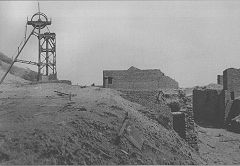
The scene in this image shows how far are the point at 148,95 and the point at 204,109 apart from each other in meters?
12.7

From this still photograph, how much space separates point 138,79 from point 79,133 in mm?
9189

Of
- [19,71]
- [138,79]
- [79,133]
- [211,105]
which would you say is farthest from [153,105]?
[19,71]

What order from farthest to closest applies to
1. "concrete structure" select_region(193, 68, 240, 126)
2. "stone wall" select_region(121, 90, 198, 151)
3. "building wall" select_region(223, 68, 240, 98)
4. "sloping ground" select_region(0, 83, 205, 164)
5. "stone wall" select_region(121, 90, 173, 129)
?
"building wall" select_region(223, 68, 240, 98), "concrete structure" select_region(193, 68, 240, 126), "stone wall" select_region(121, 90, 198, 151), "stone wall" select_region(121, 90, 173, 129), "sloping ground" select_region(0, 83, 205, 164)

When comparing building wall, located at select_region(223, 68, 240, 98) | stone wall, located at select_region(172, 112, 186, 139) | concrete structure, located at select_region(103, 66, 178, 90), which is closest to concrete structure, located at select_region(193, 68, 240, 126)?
building wall, located at select_region(223, 68, 240, 98)

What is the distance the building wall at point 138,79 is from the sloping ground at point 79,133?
4701 millimetres

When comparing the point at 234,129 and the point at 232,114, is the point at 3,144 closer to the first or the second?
the point at 234,129

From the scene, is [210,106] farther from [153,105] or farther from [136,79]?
[153,105]

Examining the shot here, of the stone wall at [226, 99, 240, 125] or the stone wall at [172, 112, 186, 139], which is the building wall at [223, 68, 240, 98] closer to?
the stone wall at [226, 99, 240, 125]

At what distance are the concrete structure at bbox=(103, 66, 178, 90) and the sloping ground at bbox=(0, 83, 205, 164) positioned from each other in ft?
15.4

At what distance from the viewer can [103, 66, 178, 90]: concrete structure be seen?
17391 mm

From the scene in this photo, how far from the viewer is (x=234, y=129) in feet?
69.5

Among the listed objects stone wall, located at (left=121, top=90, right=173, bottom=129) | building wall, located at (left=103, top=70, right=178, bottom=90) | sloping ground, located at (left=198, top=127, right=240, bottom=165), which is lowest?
sloping ground, located at (left=198, top=127, right=240, bottom=165)

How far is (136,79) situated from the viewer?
57.6 ft

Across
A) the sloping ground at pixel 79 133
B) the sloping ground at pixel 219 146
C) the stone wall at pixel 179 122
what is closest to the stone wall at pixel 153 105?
the sloping ground at pixel 79 133
